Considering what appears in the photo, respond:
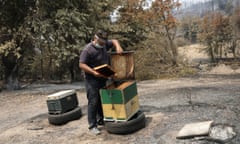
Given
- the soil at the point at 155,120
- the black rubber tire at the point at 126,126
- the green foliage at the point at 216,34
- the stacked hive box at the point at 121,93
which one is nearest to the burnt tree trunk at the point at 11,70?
the soil at the point at 155,120

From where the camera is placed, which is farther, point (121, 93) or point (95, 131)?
point (95, 131)

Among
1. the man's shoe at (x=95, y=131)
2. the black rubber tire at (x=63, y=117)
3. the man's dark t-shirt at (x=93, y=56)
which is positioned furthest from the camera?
the black rubber tire at (x=63, y=117)

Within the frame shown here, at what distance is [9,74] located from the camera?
13938 mm

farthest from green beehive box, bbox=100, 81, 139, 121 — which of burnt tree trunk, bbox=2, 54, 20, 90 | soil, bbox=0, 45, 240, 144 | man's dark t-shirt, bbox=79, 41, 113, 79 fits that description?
burnt tree trunk, bbox=2, 54, 20, 90

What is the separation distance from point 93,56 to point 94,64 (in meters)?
0.15

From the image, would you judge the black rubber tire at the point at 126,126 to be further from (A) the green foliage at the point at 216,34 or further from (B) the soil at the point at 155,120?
(A) the green foliage at the point at 216,34

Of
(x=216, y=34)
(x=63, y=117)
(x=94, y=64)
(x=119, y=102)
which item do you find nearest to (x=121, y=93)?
(x=119, y=102)

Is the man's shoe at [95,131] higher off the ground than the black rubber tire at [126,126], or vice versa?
the black rubber tire at [126,126]

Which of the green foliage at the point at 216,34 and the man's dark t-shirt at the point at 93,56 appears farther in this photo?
the green foliage at the point at 216,34

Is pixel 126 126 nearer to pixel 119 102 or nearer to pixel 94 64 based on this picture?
pixel 119 102

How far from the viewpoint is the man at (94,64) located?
5625 mm

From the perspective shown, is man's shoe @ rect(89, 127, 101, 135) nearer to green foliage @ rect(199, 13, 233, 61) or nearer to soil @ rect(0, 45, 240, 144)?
soil @ rect(0, 45, 240, 144)

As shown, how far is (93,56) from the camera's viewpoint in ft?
18.6

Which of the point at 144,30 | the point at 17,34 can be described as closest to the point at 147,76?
the point at 144,30
